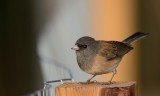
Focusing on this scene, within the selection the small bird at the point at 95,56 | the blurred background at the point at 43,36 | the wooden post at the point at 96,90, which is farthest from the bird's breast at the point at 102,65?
the blurred background at the point at 43,36

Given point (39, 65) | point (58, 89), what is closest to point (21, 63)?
point (39, 65)

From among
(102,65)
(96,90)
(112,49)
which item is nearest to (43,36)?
(112,49)

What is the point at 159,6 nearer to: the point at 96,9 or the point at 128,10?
the point at 128,10

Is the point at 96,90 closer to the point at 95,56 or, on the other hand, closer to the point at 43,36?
the point at 95,56

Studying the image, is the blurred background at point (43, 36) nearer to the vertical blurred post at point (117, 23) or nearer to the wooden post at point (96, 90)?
the vertical blurred post at point (117, 23)

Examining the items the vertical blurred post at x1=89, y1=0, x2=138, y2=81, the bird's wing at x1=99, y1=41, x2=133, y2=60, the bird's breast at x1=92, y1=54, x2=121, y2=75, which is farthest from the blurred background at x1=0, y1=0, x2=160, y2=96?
the bird's breast at x1=92, y1=54, x2=121, y2=75
